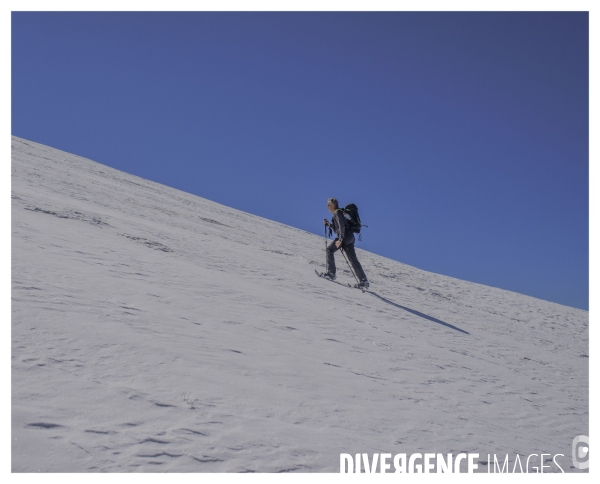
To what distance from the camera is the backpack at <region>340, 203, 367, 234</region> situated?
10.7 metres

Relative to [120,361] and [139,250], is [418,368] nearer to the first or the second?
[120,361]

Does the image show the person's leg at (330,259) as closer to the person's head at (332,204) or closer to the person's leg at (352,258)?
the person's leg at (352,258)

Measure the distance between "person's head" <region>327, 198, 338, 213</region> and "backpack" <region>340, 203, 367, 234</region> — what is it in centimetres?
21

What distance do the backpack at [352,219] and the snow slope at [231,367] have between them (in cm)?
159

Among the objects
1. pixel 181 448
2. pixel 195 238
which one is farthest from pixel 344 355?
pixel 195 238

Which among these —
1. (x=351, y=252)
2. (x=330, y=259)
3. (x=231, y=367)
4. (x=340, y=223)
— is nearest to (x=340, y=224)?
(x=340, y=223)

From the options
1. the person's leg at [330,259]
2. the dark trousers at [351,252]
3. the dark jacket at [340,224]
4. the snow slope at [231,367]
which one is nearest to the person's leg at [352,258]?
the dark trousers at [351,252]

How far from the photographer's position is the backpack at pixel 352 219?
35.1 feet

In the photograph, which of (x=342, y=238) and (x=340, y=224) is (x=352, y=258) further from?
(x=340, y=224)

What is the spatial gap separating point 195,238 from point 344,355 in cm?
707

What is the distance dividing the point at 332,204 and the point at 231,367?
6.80m

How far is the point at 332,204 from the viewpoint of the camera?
35.1 ft

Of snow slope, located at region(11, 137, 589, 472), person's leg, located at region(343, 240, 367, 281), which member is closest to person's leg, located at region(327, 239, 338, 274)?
person's leg, located at region(343, 240, 367, 281)

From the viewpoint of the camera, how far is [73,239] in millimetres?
7801
